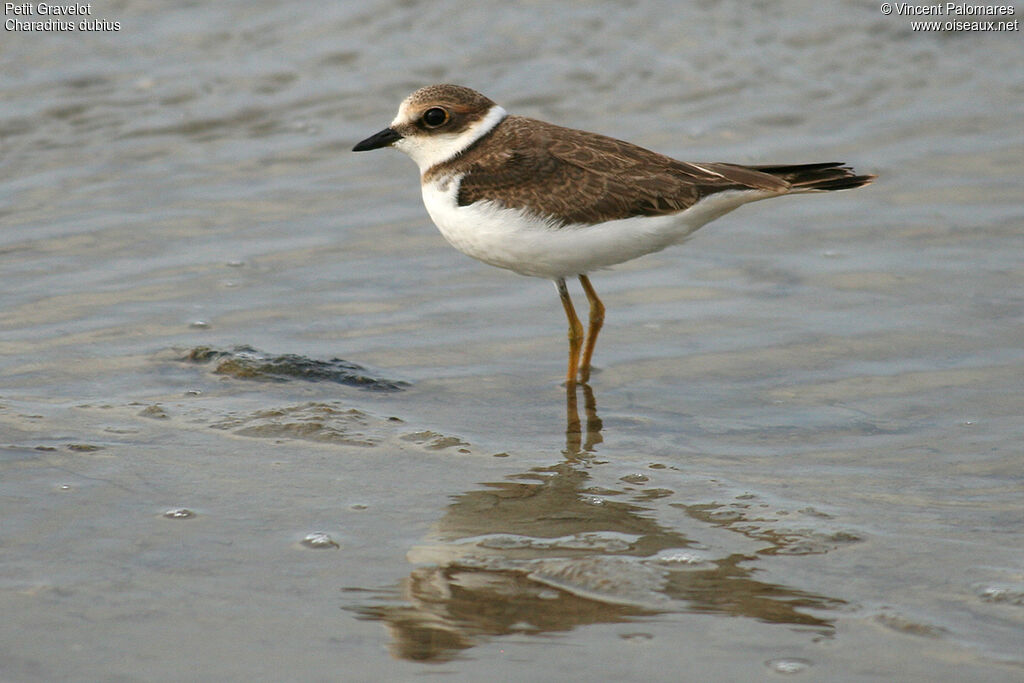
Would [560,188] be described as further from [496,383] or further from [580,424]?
[580,424]

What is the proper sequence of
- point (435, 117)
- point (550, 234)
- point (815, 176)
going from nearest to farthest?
point (550, 234) < point (815, 176) < point (435, 117)

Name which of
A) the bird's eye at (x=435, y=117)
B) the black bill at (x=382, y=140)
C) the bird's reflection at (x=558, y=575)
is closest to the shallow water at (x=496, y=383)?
the bird's reflection at (x=558, y=575)

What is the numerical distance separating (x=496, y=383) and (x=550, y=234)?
861 mm

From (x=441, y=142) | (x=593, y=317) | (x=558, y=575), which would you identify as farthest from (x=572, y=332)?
(x=558, y=575)

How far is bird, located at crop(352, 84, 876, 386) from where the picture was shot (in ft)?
21.5

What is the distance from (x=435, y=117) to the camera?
694cm

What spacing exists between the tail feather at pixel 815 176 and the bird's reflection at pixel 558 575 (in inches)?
85.6

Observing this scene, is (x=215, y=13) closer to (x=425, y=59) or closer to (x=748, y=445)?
(x=425, y=59)

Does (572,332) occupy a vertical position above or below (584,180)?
below

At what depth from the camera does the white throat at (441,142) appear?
274 inches

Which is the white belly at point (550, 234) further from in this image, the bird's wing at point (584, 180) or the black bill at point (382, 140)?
the black bill at point (382, 140)

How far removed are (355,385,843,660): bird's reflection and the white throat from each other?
226cm

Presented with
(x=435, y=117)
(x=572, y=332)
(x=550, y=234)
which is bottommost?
(x=572, y=332)

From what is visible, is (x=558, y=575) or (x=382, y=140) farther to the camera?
(x=382, y=140)
